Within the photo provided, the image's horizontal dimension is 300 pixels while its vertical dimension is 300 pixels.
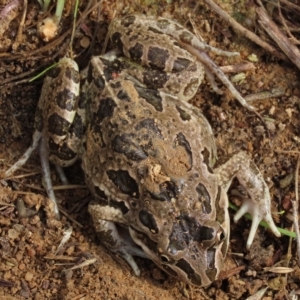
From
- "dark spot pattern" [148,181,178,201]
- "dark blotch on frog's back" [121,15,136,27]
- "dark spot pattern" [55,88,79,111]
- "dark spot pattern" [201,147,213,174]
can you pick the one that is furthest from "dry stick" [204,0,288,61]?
"dark spot pattern" [148,181,178,201]

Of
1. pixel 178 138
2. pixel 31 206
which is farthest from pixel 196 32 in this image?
pixel 31 206

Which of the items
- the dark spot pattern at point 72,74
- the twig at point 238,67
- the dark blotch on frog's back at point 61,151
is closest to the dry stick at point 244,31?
the twig at point 238,67

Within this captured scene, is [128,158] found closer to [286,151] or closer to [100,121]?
[100,121]

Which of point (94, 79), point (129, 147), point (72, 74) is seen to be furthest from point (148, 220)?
point (72, 74)

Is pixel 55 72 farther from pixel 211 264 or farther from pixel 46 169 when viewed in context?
pixel 211 264

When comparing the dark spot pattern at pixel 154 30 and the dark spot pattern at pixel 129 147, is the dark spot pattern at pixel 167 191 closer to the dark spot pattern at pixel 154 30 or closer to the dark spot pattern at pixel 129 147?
the dark spot pattern at pixel 129 147

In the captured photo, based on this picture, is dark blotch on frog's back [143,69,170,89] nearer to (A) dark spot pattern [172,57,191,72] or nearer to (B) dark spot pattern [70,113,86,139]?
(A) dark spot pattern [172,57,191,72]
